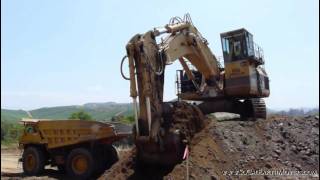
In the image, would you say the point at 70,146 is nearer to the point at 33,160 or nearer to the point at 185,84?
the point at 33,160

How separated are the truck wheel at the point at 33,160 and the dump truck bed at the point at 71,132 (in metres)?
0.43

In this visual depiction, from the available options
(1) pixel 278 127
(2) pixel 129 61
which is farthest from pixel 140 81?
(1) pixel 278 127

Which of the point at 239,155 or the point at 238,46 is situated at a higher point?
the point at 238,46

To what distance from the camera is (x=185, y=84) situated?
16.2 metres

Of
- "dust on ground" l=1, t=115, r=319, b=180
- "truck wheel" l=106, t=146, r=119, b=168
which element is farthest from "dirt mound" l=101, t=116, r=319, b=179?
"truck wheel" l=106, t=146, r=119, b=168

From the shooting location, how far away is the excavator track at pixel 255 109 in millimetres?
15570

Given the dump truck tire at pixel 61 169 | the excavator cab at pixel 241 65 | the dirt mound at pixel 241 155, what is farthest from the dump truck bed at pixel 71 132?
the excavator cab at pixel 241 65

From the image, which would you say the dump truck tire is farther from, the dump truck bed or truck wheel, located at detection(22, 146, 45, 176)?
the dump truck bed

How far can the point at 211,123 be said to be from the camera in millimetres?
12492

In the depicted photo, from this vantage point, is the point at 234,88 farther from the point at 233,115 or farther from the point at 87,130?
the point at 87,130

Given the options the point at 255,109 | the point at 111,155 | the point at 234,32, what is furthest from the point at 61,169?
the point at 234,32

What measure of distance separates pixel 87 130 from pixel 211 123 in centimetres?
367

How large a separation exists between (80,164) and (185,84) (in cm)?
525

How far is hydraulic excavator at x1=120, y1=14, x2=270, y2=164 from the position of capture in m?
10.4
